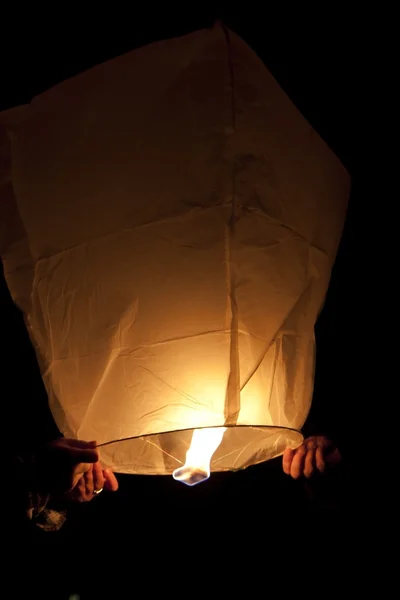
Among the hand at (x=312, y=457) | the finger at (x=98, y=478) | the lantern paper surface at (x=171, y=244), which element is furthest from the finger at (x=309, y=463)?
the finger at (x=98, y=478)

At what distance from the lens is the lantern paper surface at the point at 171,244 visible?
876 millimetres

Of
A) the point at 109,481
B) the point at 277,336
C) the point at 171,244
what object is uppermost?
the point at 171,244

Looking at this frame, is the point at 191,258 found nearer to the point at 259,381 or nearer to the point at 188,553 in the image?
the point at 259,381

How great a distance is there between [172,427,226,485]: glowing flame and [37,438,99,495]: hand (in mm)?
170

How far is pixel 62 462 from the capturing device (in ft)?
3.33

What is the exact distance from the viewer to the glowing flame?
0.91 m

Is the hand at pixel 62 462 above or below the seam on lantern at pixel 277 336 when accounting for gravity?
below

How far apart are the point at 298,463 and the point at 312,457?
0.04m

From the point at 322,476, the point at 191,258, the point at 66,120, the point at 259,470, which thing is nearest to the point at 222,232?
the point at 191,258

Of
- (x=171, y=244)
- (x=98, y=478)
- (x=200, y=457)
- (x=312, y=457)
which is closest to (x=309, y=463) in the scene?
(x=312, y=457)

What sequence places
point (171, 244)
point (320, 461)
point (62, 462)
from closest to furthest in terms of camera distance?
point (171, 244) → point (62, 462) → point (320, 461)

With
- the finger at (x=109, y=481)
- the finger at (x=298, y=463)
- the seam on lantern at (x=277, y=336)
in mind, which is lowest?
the finger at (x=109, y=481)

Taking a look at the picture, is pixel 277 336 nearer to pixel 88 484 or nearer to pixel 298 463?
pixel 298 463

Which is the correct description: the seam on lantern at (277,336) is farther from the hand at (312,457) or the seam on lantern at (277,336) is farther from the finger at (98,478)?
the finger at (98,478)
